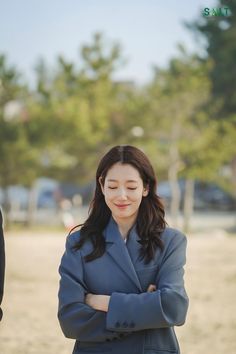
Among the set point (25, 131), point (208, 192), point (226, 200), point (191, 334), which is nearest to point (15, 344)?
point (191, 334)

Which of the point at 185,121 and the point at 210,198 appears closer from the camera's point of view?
the point at 185,121

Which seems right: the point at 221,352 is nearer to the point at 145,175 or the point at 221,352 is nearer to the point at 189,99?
the point at 145,175

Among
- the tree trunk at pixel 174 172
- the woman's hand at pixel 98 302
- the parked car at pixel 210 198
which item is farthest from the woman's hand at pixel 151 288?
the parked car at pixel 210 198

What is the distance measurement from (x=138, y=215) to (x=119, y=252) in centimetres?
18

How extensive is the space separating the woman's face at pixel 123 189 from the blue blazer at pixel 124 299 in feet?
0.29

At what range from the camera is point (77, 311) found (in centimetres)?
213

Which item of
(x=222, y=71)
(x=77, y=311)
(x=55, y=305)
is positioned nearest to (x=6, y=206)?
(x=222, y=71)

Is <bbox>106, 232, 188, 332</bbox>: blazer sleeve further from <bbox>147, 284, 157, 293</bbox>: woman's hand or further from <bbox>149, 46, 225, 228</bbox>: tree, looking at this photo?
<bbox>149, 46, 225, 228</bbox>: tree

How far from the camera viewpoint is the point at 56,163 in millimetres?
22344

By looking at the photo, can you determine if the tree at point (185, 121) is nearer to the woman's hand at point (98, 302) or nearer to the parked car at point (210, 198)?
the parked car at point (210, 198)

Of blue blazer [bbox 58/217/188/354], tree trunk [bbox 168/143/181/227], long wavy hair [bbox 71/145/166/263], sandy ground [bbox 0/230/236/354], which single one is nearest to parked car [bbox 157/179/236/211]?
tree trunk [bbox 168/143/181/227]

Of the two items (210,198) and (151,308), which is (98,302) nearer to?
(151,308)

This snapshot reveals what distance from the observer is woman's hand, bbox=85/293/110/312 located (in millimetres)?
2100

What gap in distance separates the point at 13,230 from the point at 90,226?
1996 centimetres
